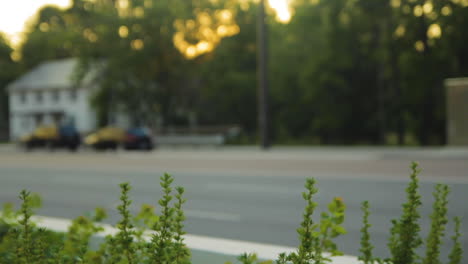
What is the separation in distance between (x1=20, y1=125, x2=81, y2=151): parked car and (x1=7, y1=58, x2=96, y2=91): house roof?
86.2ft

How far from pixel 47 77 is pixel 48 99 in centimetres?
260

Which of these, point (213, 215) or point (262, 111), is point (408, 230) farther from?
point (262, 111)

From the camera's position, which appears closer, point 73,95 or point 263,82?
point 263,82

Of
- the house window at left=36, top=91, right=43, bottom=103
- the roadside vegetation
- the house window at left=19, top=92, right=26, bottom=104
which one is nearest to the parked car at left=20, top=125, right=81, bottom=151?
the house window at left=36, top=91, right=43, bottom=103

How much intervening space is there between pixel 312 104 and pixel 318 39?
5594 millimetres

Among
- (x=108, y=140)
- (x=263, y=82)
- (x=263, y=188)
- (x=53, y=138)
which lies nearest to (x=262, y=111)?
(x=263, y=82)

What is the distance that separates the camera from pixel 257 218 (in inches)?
380

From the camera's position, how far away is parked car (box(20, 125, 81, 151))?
35106 millimetres

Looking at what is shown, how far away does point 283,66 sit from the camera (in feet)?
129

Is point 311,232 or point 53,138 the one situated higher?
point 53,138

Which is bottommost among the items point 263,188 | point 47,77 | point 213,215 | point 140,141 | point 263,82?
point 213,215

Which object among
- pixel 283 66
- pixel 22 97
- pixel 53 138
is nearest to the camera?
pixel 53 138

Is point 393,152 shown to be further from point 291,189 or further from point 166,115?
point 166,115

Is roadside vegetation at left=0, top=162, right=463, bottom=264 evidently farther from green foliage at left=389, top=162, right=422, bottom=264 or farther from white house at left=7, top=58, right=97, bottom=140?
white house at left=7, top=58, right=97, bottom=140
